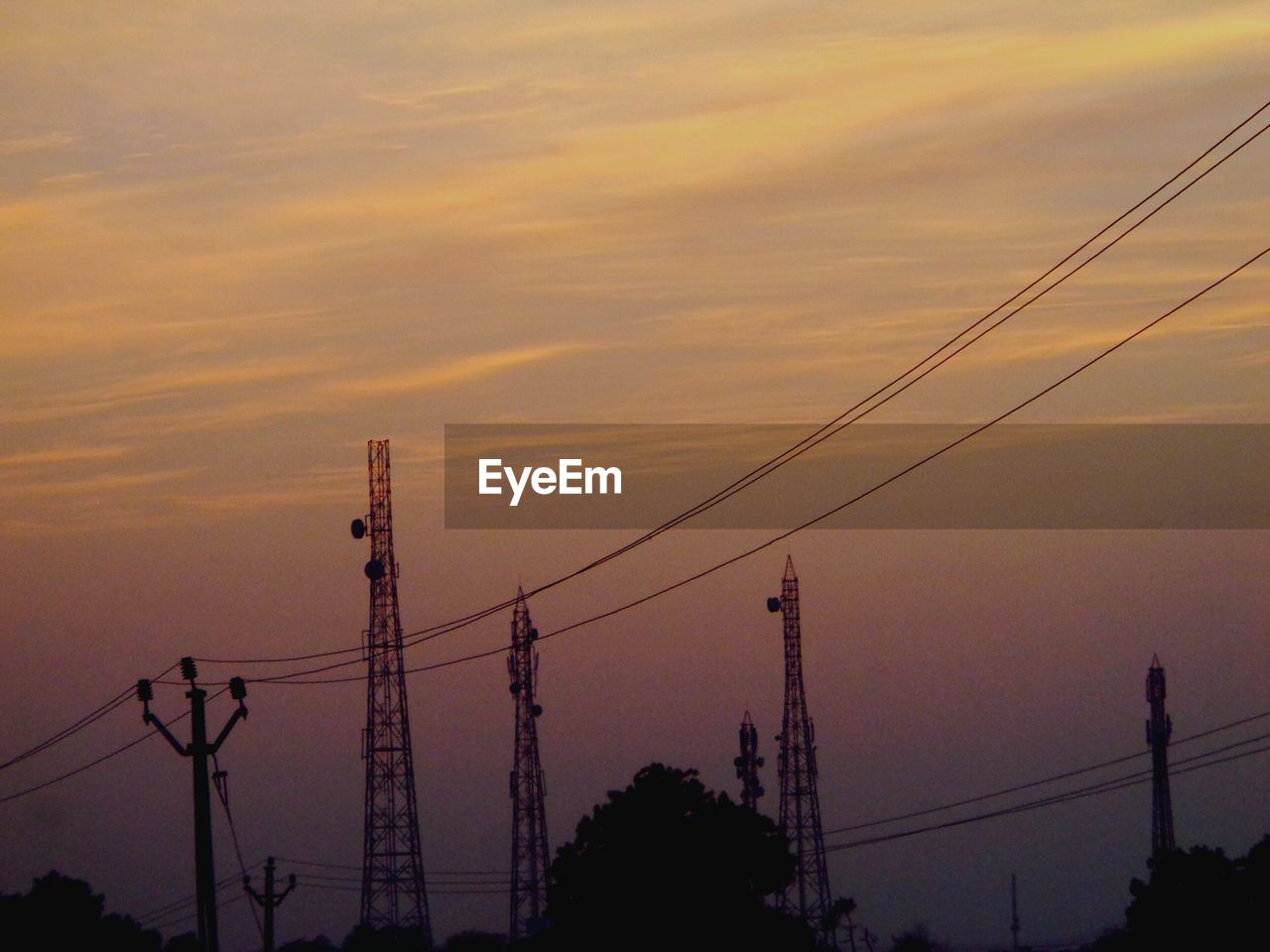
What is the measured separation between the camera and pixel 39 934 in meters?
85.8

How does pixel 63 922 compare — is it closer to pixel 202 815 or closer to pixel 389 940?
pixel 389 940

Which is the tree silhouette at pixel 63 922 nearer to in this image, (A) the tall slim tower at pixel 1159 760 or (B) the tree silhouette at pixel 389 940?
(B) the tree silhouette at pixel 389 940

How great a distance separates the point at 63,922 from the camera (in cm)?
8606

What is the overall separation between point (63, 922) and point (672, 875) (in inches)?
1806

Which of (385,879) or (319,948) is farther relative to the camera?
(319,948)

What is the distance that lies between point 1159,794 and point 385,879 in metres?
35.9

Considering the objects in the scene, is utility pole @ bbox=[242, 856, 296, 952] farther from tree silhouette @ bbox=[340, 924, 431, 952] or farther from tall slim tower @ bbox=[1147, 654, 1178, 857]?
tall slim tower @ bbox=[1147, 654, 1178, 857]

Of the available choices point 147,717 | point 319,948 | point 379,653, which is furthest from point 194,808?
point 319,948

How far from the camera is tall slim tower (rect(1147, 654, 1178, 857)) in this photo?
78750mm

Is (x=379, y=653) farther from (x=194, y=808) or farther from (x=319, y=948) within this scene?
(x=319, y=948)

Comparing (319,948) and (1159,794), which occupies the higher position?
(1159,794)

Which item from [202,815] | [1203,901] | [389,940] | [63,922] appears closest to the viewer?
[202,815]

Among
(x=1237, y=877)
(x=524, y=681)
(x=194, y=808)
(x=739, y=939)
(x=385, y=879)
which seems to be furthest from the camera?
(x=524, y=681)

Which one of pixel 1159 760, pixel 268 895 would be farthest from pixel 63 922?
pixel 1159 760
